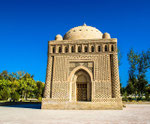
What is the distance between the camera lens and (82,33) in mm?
17469

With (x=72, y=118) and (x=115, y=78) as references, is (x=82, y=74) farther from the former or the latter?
(x=72, y=118)

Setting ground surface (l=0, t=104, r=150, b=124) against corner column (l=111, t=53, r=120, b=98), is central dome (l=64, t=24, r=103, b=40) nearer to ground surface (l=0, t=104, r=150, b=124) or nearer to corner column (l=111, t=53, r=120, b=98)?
corner column (l=111, t=53, r=120, b=98)

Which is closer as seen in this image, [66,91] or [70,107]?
[70,107]

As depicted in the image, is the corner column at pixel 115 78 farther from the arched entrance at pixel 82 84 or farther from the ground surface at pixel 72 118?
the ground surface at pixel 72 118

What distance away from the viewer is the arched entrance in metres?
15.5

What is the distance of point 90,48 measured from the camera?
15.6 m

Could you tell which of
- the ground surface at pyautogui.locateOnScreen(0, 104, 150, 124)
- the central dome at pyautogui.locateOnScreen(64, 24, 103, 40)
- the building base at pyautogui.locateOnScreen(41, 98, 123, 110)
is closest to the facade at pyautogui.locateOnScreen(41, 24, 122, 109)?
the building base at pyautogui.locateOnScreen(41, 98, 123, 110)

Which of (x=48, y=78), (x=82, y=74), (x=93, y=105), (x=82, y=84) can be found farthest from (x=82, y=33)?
(x=93, y=105)

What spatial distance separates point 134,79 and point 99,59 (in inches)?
703

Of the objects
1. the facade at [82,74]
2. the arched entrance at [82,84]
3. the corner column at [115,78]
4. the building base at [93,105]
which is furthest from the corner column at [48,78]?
the corner column at [115,78]

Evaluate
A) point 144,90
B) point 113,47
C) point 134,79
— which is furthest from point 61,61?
point 144,90

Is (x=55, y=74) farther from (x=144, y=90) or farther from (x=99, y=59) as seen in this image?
(x=144, y=90)

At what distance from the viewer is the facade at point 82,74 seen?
14094mm

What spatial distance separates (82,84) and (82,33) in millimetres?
5618
